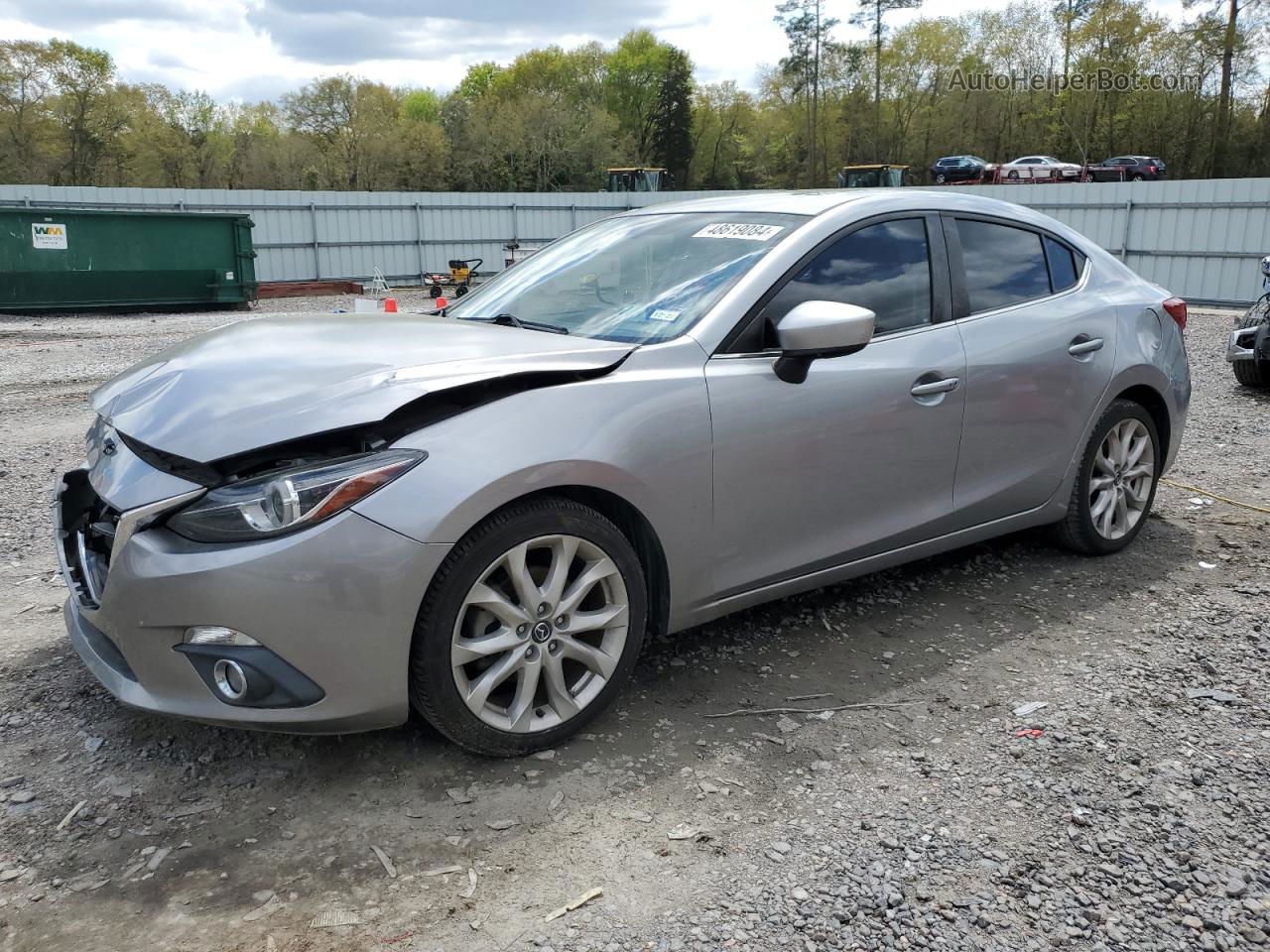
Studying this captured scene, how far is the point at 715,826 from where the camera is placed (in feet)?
8.52

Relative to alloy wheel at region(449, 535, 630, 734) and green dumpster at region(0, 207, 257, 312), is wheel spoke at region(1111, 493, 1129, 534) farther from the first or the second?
green dumpster at region(0, 207, 257, 312)

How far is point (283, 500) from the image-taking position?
2426 millimetres

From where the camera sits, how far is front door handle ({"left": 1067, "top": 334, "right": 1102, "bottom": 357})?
164 inches

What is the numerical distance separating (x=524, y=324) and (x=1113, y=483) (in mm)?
2804

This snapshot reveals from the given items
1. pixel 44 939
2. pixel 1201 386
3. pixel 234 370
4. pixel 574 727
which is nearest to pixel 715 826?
pixel 574 727

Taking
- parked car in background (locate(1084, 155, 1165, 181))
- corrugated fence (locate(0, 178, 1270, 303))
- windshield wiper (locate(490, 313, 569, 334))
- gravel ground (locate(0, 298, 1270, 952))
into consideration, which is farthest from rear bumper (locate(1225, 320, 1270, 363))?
parked car in background (locate(1084, 155, 1165, 181))

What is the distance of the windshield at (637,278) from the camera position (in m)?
3.30

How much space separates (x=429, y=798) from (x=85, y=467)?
1537mm

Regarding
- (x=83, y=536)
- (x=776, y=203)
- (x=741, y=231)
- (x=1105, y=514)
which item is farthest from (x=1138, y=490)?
(x=83, y=536)

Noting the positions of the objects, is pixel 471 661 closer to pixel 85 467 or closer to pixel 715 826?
pixel 715 826

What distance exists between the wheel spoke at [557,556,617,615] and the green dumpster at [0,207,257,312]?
59.6ft

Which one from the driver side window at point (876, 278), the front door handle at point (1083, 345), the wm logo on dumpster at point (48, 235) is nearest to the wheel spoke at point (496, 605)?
the driver side window at point (876, 278)

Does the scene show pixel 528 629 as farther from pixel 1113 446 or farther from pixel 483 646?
pixel 1113 446

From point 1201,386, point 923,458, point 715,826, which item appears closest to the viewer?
point 715,826
